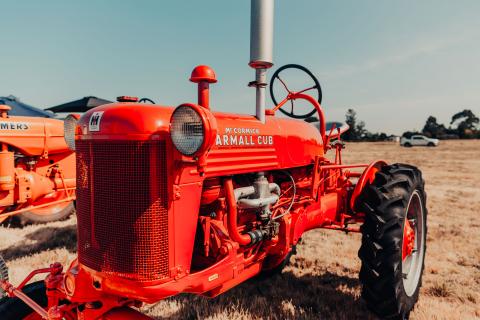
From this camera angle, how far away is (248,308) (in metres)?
3.24

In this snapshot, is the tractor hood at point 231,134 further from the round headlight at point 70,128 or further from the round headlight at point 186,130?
the round headlight at point 70,128

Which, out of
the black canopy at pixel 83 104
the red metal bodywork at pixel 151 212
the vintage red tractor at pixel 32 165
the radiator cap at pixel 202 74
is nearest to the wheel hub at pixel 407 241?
the red metal bodywork at pixel 151 212

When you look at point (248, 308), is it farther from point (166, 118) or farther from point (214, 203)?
point (166, 118)

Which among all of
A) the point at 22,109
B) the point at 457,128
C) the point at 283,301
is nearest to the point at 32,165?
the point at 283,301

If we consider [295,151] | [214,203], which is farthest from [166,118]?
[295,151]

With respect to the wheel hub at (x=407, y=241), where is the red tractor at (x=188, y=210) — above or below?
Result: above

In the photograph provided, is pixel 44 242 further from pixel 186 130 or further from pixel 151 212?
pixel 186 130

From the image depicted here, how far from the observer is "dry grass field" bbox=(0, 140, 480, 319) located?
3.17 m

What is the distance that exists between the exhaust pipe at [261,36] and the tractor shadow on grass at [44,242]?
3.75 m

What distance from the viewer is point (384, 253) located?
287 cm

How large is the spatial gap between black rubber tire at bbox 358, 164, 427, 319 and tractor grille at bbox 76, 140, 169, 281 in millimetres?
1676

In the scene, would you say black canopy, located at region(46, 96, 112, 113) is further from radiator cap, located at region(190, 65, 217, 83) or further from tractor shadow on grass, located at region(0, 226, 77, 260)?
radiator cap, located at region(190, 65, 217, 83)

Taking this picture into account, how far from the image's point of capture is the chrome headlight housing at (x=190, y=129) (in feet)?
5.86

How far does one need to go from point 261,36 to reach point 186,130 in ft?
2.93
